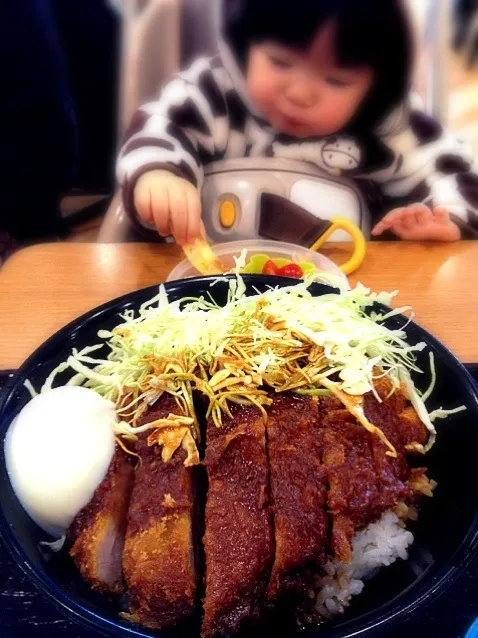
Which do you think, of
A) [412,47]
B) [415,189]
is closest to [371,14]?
[412,47]

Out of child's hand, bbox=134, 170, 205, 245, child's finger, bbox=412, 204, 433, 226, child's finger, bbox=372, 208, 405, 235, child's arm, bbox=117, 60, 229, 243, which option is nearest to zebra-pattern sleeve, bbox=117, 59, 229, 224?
child's arm, bbox=117, 60, 229, 243

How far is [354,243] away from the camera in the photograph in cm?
193

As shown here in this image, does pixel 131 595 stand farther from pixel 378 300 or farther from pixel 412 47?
pixel 412 47

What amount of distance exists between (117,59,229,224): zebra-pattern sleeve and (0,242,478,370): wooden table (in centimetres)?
52

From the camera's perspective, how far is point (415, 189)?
246 centimetres

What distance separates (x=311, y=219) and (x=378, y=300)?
0.78 m

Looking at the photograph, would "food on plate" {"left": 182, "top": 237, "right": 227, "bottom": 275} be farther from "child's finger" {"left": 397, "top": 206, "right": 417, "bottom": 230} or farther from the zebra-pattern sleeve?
"child's finger" {"left": 397, "top": 206, "right": 417, "bottom": 230}

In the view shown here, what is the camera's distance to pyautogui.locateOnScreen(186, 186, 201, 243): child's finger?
196cm

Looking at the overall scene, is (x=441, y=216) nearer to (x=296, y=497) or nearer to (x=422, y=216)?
(x=422, y=216)

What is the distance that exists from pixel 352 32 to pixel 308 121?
389 millimetres

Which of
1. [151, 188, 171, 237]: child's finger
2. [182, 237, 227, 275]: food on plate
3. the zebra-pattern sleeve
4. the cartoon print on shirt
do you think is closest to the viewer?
[182, 237, 227, 275]: food on plate

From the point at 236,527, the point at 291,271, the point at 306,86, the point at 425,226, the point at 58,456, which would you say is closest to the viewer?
the point at 236,527

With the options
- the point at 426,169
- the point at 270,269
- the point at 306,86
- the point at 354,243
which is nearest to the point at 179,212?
the point at 270,269

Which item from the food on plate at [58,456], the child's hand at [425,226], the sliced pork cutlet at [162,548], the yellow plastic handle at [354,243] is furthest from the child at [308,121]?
the sliced pork cutlet at [162,548]
